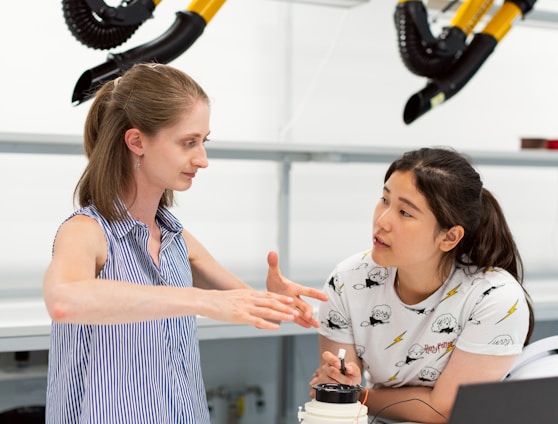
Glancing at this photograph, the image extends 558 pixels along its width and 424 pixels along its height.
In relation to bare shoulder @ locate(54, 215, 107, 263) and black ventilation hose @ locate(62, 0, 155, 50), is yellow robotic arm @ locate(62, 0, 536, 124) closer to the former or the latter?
black ventilation hose @ locate(62, 0, 155, 50)

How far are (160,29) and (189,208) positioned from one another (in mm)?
603

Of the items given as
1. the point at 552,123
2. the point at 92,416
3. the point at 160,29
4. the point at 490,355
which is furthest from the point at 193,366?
the point at 552,123

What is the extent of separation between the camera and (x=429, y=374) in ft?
5.20

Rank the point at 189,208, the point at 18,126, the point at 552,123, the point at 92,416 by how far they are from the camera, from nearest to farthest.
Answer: the point at 92,416 → the point at 18,126 → the point at 189,208 → the point at 552,123

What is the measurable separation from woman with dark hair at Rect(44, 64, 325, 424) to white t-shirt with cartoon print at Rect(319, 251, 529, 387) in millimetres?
260

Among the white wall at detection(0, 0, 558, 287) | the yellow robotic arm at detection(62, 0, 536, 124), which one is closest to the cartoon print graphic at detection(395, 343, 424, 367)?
the yellow robotic arm at detection(62, 0, 536, 124)

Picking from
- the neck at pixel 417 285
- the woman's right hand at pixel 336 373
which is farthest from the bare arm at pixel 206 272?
the neck at pixel 417 285

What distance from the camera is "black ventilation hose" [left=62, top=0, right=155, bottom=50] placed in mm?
1898

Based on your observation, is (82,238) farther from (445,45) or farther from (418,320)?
(445,45)

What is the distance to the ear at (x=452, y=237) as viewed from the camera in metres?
1.58

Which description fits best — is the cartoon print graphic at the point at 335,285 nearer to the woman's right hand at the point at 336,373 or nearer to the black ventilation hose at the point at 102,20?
the woman's right hand at the point at 336,373

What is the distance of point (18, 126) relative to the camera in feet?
8.32

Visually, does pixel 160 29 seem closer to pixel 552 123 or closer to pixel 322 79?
pixel 322 79

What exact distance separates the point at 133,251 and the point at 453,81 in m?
1.25
